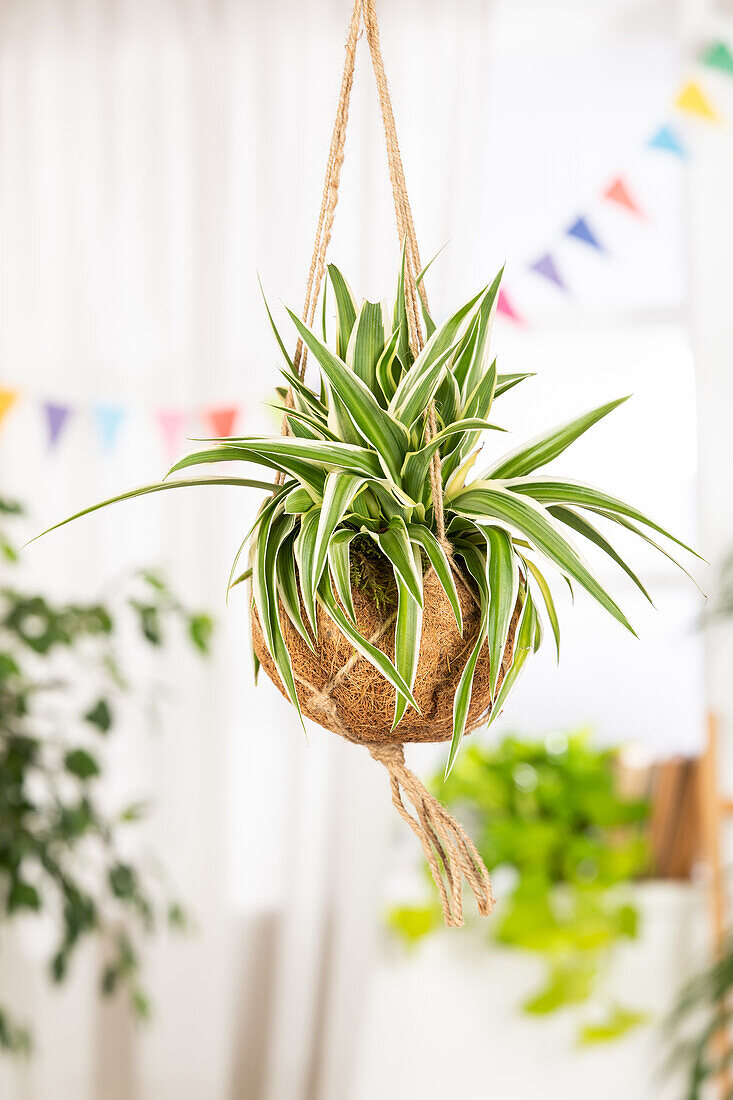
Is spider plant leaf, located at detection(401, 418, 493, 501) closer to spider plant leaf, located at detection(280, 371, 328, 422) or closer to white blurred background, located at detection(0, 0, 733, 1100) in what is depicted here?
spider plant leaf, located at detection(280, 371, 328, 422)

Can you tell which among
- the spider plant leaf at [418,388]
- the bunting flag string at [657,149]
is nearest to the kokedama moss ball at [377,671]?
the spider plant leaf at [418,388]

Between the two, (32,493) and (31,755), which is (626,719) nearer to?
(31,755)

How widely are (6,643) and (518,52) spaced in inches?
71.4

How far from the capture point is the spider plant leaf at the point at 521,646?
666 mm

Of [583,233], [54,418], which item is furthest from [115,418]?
[583,233]

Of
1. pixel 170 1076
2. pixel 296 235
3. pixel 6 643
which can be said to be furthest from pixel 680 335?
pixel 170 1076

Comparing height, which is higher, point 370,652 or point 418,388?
point 418,388

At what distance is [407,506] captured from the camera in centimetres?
63

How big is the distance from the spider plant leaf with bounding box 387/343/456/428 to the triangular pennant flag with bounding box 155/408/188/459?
1.54 metres

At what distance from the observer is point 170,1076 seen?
2.17 m

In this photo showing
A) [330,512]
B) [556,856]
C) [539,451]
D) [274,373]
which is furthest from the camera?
[274,373]

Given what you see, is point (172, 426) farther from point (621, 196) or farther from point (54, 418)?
point (621, 196)

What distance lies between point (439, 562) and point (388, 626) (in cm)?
7

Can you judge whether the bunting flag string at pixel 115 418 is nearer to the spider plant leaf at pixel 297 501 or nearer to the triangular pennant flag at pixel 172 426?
the triangular pennant flag at pixel 172 426
